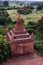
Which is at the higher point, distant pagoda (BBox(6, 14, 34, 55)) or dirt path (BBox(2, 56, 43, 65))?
distant pagoda (BBox(6, 14, 34, 55))

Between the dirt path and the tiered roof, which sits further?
the tiered roof

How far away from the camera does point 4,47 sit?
15.5m

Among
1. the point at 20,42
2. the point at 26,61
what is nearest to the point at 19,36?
the point at 20,42

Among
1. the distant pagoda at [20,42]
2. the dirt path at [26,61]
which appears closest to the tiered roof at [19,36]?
the distant pagoda at [20,42]

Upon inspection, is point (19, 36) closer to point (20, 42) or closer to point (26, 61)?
point (20, 42)

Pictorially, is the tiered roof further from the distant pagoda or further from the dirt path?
the dirt path

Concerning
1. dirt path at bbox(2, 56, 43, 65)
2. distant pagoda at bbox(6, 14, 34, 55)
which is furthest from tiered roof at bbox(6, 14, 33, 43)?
dirt path at bbox(2, 56, 43, 65)

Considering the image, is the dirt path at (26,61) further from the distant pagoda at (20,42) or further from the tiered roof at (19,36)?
the tiered roof at (19,36)

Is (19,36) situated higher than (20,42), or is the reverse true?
(19,36)

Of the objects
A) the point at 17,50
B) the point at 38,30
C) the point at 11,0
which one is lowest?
the point at 11,0

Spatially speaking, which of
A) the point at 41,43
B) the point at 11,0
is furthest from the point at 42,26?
the point at 11,0

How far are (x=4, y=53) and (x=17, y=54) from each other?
6.88 feet

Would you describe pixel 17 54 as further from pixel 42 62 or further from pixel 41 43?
pixel 41 43

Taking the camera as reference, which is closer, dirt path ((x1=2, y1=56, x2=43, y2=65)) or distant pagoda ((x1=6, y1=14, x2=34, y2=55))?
dirt path ((x1=2, y1=56, x2=43, y2=65))
